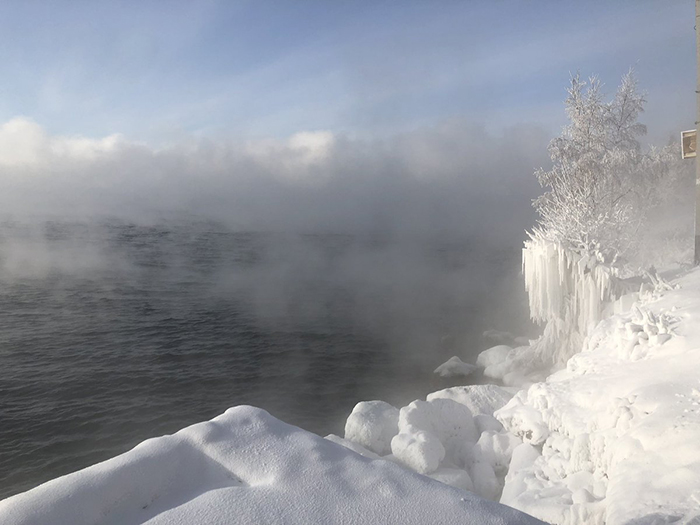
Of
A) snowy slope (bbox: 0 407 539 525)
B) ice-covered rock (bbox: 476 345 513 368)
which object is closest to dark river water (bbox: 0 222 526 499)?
ice-covered rock (bbox: 476 345 513 368)

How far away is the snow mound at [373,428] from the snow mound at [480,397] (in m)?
1.86

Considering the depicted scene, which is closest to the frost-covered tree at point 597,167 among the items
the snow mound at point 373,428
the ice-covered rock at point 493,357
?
the ice-covered rock at point 493,357

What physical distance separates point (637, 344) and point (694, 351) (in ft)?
4.72

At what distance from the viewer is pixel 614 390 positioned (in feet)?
28.9

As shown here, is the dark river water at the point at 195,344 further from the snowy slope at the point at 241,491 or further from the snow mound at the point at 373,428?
the snowy slope at the point at 241,491

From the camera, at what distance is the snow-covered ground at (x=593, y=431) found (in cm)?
629

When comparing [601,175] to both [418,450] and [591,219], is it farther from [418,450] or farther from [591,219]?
[418,450]

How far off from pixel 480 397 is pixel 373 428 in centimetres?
388

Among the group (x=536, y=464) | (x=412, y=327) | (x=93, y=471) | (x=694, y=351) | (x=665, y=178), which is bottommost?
(x=412, y=327)

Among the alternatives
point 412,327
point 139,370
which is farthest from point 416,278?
point 139,370

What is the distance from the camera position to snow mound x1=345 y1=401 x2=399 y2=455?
11562 mm

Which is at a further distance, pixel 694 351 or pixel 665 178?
pixel 665 178

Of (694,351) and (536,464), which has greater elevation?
(694,351)

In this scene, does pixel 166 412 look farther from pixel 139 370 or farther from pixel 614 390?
pixel 614 390
